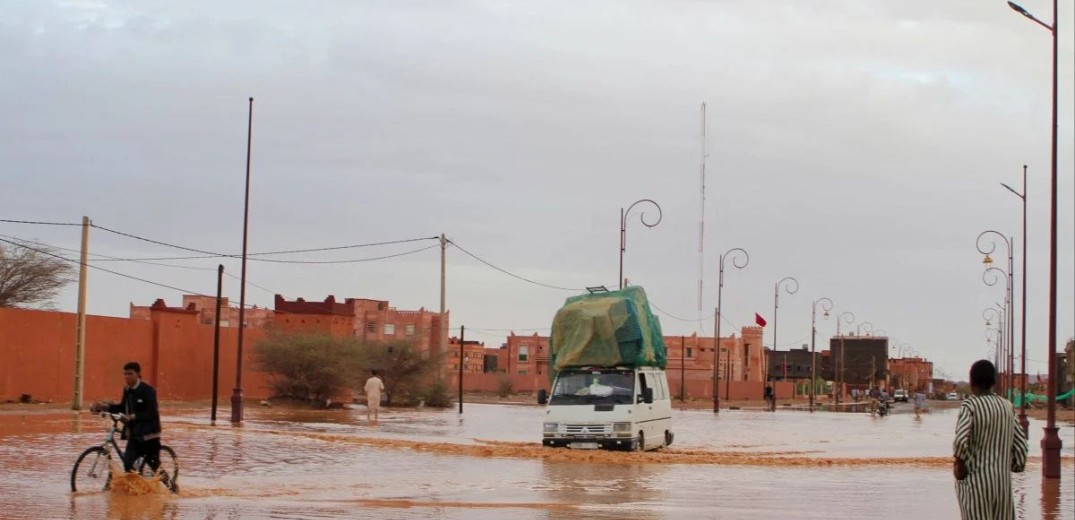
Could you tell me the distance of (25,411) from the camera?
131 ft

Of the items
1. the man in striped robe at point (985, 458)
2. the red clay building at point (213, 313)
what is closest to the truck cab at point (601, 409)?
the man in striped robe at point (985, 458)

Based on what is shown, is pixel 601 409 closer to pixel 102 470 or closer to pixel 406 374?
pixel 102 470

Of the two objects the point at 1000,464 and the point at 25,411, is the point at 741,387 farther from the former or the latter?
the point at 1000,464

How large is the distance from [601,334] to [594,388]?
4.12 ft

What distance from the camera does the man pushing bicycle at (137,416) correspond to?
627 inches

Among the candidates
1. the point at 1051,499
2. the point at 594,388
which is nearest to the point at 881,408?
the point at 594,388

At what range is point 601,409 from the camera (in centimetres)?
2711

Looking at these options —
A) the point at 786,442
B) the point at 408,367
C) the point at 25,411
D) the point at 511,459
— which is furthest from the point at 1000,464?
the point at 408,367

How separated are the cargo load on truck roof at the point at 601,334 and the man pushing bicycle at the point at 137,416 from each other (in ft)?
44.3

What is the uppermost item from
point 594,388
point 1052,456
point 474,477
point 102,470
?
point 594,388

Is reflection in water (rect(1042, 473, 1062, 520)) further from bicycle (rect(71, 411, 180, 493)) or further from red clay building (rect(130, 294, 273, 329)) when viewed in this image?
red clay building (rect(130, 294, 273, 329))

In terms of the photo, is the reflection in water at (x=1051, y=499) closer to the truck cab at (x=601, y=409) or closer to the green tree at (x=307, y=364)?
the truck cab at (x=601, y=409)

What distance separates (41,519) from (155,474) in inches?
115

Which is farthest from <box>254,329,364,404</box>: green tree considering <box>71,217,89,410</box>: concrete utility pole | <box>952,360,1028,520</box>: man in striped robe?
<box>952,360,1028,520</box>: man in striped robe
